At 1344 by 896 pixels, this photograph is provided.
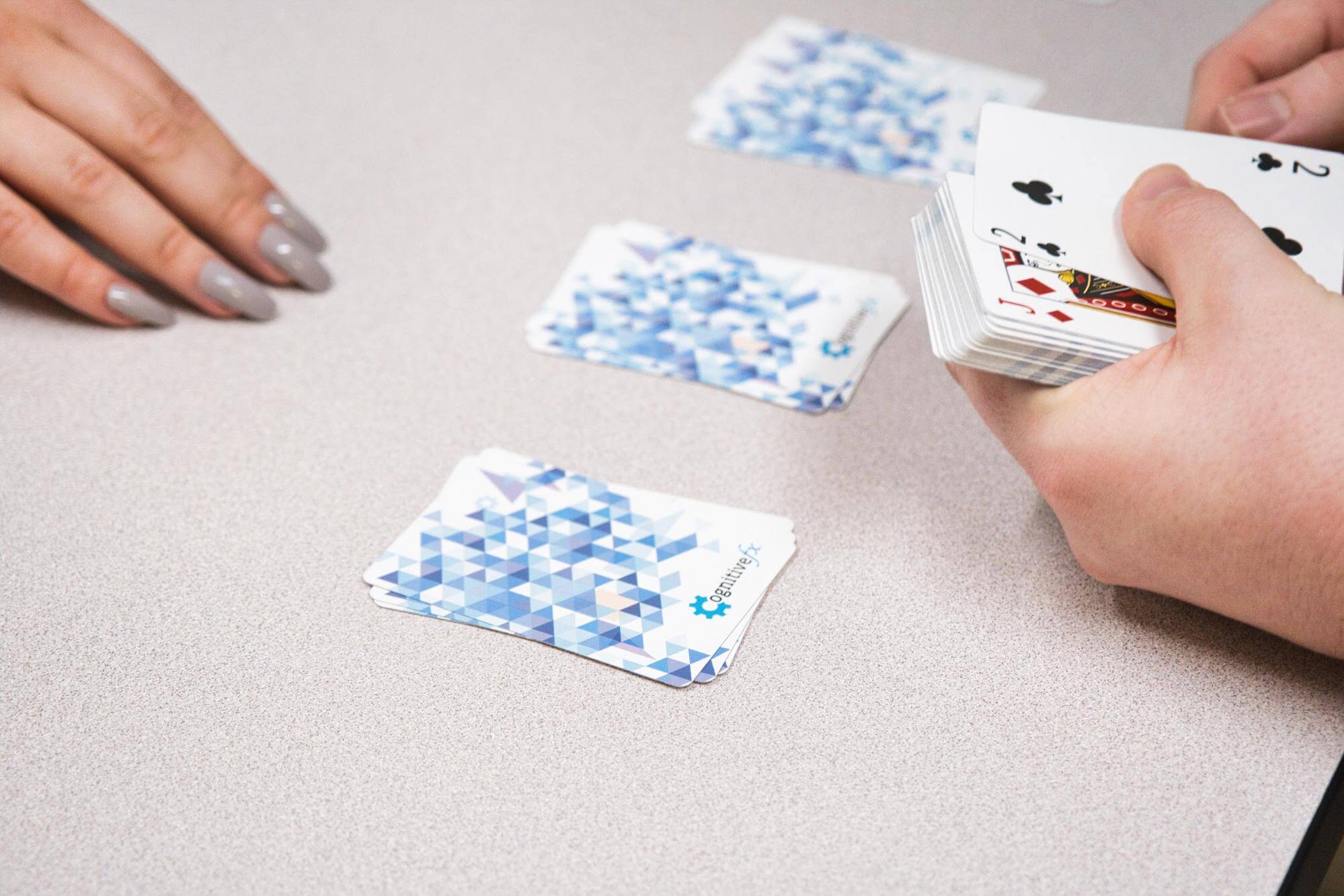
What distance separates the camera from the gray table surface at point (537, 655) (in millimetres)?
549

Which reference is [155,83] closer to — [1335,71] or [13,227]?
[13,227]

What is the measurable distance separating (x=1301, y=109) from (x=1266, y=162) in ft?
0.54

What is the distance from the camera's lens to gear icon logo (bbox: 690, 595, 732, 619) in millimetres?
645

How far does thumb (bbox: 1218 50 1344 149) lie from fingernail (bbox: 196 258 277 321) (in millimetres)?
804

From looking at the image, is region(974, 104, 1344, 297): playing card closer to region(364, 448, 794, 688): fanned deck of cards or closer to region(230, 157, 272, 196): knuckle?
region(364, 448, 794, 688): fanned deck of cards

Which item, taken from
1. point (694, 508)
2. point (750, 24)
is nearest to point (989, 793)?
point (694, 508)

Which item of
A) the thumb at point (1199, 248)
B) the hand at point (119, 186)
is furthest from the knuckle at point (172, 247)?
the thumb at point (1199, 248)

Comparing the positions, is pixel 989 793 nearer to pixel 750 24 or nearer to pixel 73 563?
pixel 73 563

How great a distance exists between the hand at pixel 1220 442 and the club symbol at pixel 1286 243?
0.08 metres

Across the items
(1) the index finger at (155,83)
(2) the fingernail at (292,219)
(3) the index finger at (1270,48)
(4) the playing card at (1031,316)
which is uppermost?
(3) the index finger at (1270,48)

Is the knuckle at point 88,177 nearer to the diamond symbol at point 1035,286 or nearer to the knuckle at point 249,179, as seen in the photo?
the knuckle at point 249,179

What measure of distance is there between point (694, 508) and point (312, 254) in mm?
451

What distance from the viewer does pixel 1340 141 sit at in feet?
2.81

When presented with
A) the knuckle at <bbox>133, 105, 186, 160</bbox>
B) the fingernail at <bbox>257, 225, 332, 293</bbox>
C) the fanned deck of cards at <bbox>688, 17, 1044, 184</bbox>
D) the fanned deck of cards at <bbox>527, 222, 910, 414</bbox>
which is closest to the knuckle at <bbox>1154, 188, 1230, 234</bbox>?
the fanned deck of cards at <bbox>527, 222, 910, 414</bbox>
